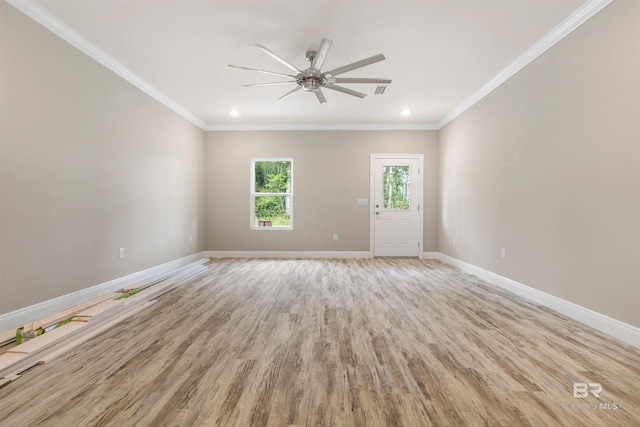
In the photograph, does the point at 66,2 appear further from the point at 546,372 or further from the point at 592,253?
the point at 592,253

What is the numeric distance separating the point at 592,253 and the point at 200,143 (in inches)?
247

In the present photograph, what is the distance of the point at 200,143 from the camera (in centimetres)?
618

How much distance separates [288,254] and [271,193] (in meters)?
1.35

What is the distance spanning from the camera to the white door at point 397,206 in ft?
20.7

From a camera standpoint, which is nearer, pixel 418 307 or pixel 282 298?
pixel 418 307

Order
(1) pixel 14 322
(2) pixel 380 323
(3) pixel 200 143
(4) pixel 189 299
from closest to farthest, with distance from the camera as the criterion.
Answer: (1) pixel 14 322 → (2) pixel 380 323 → (4) pixel 189 299 → (3) pixel 200 143

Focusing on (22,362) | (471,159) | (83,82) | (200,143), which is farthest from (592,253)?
(200,143)

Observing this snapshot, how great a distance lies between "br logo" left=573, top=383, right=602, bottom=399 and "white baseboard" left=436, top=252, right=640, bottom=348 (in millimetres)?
883

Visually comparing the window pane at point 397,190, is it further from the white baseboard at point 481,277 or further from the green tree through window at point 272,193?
the green tree through window at point 272,193

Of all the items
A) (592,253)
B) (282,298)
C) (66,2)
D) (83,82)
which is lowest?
(282,298)

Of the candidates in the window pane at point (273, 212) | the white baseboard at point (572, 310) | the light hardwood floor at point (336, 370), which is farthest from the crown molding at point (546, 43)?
the window pane at point (273, 212)

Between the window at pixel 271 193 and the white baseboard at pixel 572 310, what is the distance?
3829 mm

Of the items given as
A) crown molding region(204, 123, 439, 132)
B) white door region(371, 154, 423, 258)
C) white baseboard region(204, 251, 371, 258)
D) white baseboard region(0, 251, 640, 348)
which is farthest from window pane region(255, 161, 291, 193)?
white baseboard region(0, 251, 640, 348)

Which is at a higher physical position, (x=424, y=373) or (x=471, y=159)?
(x=471, y=159)
